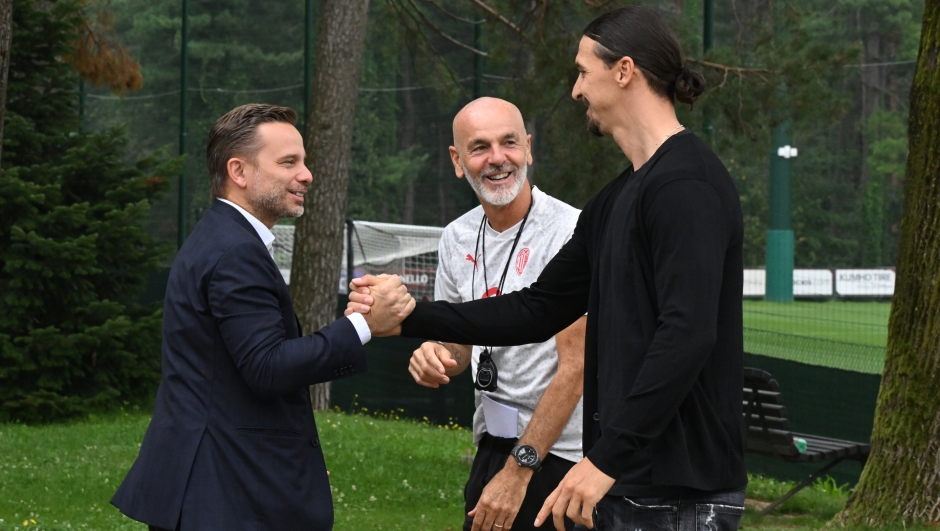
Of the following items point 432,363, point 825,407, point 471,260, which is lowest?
point 825,407

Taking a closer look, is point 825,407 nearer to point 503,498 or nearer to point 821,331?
point 503,498

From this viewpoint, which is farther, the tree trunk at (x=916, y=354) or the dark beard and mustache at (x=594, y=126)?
the tree trunk at (x=916, y=354)

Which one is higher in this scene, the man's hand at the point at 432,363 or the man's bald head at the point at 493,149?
the man's bald head at the point at 493,149

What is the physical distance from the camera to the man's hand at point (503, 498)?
3463 millimetres

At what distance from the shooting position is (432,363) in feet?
11.9

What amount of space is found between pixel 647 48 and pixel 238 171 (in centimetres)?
120

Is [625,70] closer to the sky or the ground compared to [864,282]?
closer to the sky

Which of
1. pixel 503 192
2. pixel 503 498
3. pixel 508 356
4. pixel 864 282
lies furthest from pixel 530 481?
pixel 864 282

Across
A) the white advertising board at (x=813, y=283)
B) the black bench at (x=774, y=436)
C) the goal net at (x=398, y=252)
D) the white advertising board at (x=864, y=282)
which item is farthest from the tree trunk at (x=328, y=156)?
the white advertising board at (x=864, y=282)

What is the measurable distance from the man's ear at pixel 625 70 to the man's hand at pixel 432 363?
1224 mm

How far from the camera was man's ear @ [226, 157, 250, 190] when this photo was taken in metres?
3.21

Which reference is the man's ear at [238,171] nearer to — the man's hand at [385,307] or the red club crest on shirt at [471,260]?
the man's hand at [385,307]

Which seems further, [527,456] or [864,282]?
[864,282]

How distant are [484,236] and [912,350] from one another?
10.8 ft
